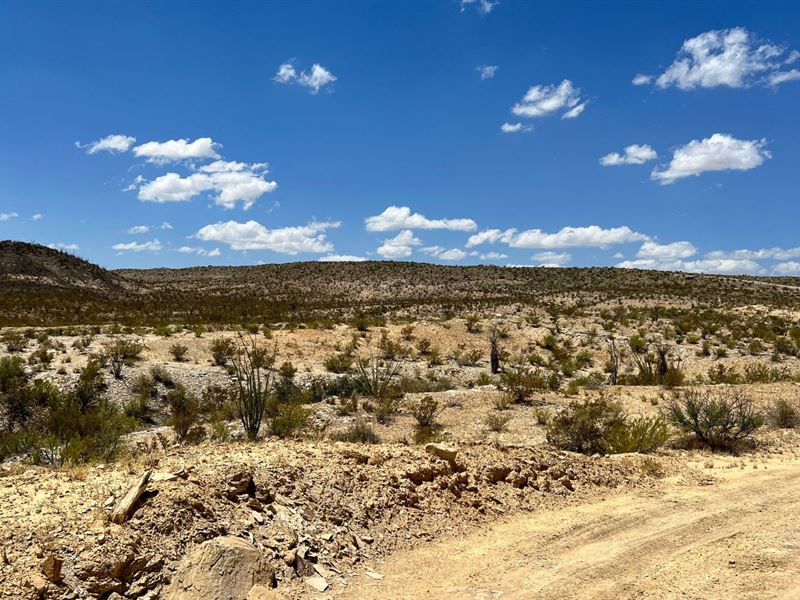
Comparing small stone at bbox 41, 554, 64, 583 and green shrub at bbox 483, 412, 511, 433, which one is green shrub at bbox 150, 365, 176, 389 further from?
small stone at bbox 41, 554, 64, 583

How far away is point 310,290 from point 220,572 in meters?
68.2

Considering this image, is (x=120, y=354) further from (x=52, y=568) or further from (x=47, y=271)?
(x=47, y=271)

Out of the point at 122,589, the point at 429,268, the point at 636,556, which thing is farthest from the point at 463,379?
the point at 429,268

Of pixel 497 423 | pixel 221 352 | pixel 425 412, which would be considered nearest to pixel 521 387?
pixel 497 423

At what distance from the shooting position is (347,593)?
20.0 feet

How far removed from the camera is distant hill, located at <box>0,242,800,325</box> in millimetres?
40469

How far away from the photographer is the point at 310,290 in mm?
73125

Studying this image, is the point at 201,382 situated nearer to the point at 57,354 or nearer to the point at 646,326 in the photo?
the point at 57,354

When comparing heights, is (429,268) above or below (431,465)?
above

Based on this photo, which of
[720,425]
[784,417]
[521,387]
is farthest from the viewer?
[521,387]

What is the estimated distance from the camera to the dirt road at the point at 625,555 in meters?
6.12

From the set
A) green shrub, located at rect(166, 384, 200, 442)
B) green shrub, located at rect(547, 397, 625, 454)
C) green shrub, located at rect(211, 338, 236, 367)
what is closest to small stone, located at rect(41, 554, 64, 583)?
green shrub, located at rect(166, 384, 200, 442)

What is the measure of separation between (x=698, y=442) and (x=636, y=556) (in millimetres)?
6584

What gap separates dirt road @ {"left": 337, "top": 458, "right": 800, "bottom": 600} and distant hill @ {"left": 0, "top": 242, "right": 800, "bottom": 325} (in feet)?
98.5
